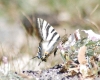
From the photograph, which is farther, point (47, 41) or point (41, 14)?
point (41, 14)

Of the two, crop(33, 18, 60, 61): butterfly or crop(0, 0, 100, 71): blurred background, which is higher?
crop(0, 0, 100, 71): blurred background


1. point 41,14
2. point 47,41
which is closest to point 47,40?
point 47,41

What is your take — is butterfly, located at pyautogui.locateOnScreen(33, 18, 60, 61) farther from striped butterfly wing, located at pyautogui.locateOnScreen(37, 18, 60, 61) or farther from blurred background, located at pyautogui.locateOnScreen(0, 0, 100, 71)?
blurred background, located at pyautogui.locateOnScreen(0, 0, 100, 71)

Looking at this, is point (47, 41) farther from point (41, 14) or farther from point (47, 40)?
A: point (41, 14)

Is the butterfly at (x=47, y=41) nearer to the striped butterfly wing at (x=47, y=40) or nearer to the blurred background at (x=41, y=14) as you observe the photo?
the striped butterfly wing at (x=47, y=40)

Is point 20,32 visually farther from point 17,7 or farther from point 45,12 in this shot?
point 45,12

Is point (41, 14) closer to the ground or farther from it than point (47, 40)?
farther from it

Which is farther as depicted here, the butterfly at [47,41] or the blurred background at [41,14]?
the blurred background at [41,14]

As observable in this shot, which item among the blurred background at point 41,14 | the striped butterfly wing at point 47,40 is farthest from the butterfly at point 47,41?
the blurred background at point 41,14

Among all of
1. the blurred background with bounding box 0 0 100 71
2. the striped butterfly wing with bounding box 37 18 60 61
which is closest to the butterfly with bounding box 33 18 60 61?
the striped butterfly wing with bounding box 37 18 60 61

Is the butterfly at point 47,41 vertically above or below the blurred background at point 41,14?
below

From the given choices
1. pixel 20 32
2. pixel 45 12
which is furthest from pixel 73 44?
pixel 45 12
